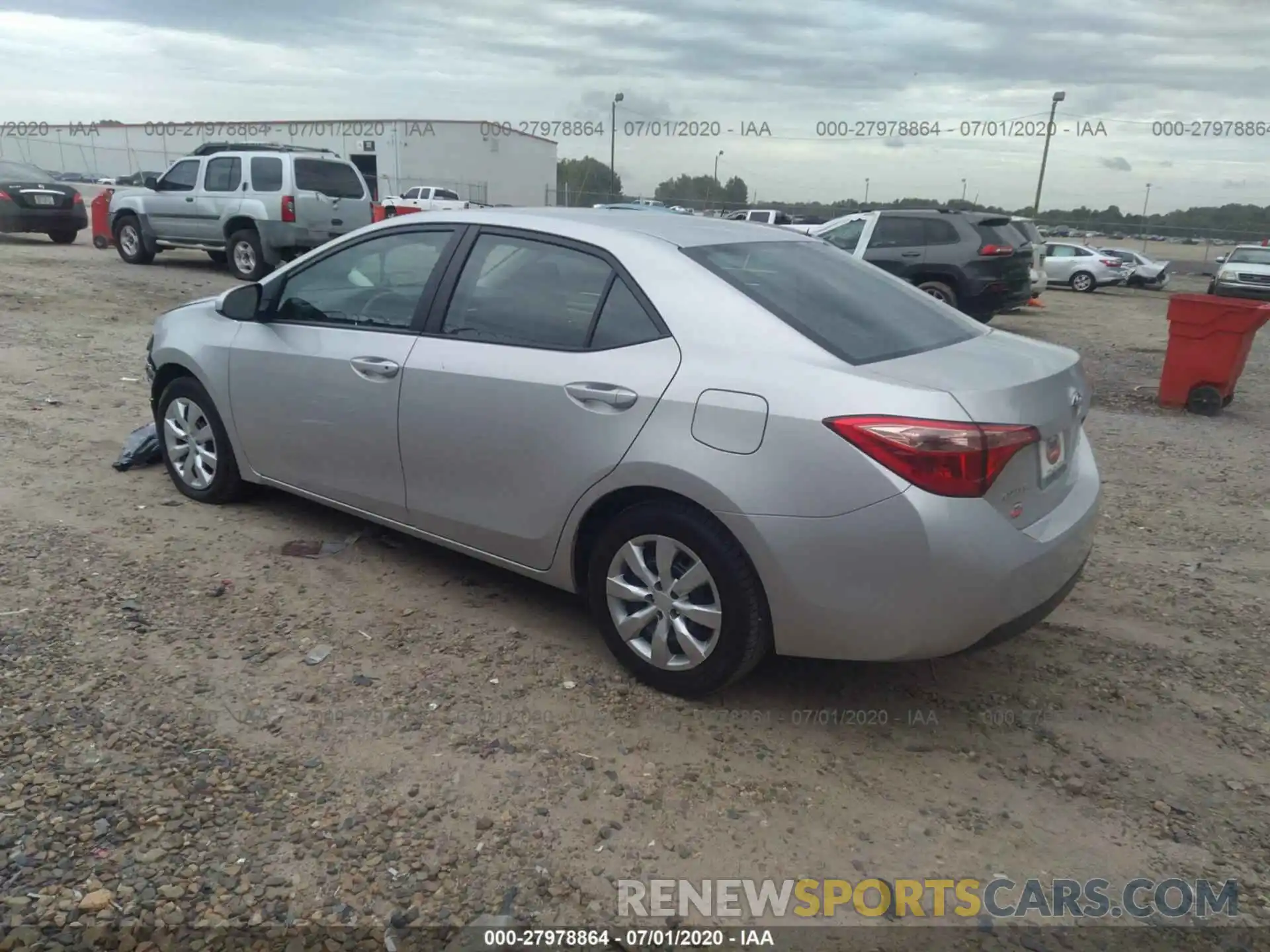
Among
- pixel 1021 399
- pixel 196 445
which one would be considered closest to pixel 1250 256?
pixel 1021 399

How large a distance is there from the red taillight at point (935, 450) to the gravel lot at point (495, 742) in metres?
0.98

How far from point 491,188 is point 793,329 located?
48.4 m

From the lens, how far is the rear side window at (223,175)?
47.6 ft

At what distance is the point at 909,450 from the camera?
9.00ft

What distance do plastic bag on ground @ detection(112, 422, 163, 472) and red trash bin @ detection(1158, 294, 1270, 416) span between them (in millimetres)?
8178

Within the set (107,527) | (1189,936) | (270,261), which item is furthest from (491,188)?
(1189,936)

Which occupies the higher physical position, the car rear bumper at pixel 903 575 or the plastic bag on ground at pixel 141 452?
the car rear bumper at pixel 903 575

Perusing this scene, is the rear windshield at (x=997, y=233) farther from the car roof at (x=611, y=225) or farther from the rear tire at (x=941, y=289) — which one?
the car roof at (x=611, y=225)

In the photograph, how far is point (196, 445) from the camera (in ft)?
16.3

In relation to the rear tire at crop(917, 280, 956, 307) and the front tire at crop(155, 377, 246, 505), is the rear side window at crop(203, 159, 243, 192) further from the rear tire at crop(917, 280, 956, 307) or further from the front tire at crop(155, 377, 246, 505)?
the front tire at crop(155, 377, 246, 505)

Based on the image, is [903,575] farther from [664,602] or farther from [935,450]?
[664,602]

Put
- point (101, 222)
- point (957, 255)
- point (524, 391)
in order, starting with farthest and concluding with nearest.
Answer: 1. point (101, 222)
2. point (957, 255)
3. point (524, 391)

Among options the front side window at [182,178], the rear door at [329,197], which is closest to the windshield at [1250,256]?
the rear door at [329,197]

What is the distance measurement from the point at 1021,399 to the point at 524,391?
171 cm
